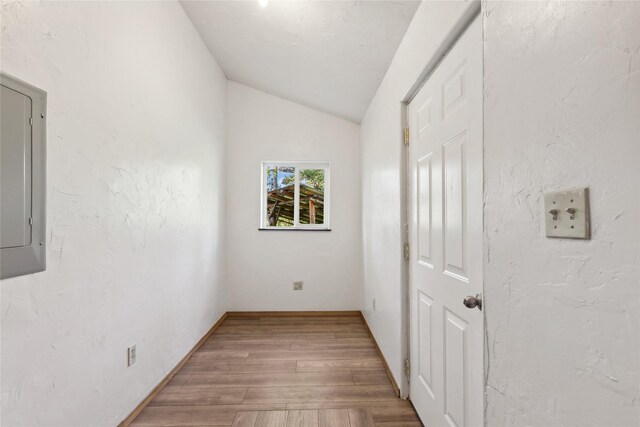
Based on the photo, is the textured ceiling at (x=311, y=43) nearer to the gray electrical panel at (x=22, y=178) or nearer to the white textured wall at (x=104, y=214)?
the white textured wall at (x=104, y=214)

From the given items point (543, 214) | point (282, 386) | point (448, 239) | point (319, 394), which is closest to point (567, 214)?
point (543, 214)

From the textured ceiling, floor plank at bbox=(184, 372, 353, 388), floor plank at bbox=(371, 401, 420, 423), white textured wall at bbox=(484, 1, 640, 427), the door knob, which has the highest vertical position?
the textured ceiling

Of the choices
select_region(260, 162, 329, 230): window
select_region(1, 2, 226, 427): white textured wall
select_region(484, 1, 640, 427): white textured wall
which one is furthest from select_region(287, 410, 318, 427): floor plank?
select_region(260, 162, 329, 230): window

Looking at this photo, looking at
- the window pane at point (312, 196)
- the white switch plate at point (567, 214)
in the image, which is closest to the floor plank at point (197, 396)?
the white switch plate at point (567, 214)

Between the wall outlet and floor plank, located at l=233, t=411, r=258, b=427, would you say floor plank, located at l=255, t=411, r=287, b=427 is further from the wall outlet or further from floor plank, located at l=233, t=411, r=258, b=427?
the wall outlet

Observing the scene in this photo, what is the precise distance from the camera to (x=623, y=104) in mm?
546

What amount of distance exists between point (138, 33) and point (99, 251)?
1.29m

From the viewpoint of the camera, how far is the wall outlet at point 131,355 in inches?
65.7

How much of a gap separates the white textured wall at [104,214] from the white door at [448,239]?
1634 mm

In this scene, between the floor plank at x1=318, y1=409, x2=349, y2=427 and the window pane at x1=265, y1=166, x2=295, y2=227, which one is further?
the window pane at x1=265, y1=166, x2=295, y2=227

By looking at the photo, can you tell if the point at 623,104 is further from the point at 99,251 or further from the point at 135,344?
the point at 135,344

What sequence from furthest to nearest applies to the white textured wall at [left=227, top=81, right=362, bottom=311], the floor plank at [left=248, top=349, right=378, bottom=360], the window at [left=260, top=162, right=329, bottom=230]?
the window at [left=260, top=162, right=329, bottom=230]
the white textured wall at [left=227, top=81, right=362, bottom=311]
the floor plank at [left=248, top=349, right=378, bottom=360]

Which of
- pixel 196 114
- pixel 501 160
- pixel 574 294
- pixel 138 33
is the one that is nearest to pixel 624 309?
pixel 574 294

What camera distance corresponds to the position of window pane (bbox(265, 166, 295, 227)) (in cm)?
371
